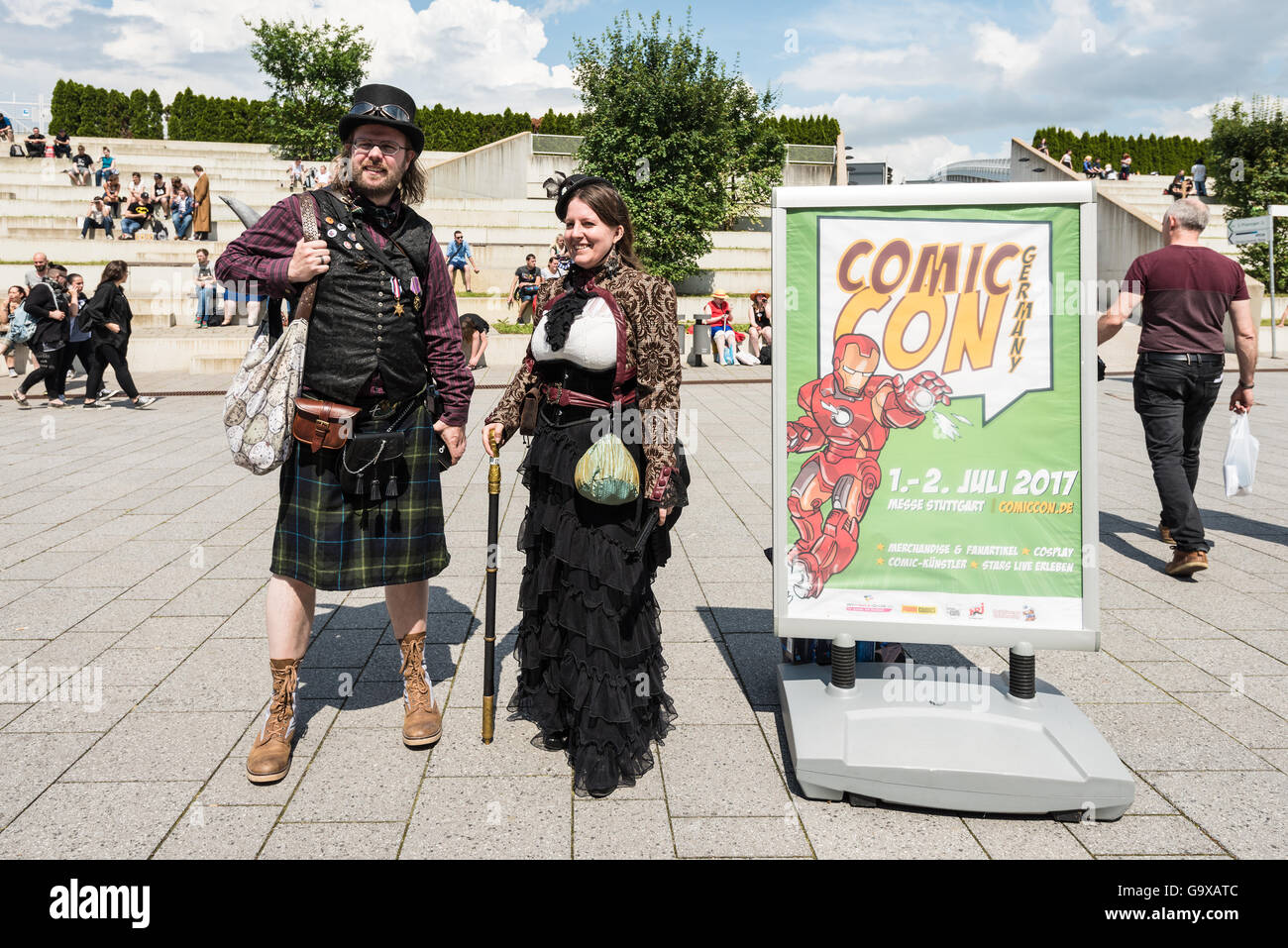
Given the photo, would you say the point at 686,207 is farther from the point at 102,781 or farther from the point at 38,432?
the point at 102,781

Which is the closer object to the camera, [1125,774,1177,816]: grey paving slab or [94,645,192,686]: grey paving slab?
[1125,774,1177,816]: grey paving slab

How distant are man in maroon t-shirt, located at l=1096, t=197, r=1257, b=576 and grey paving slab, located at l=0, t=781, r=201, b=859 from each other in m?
5.16

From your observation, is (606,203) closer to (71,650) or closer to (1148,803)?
(1148,803)

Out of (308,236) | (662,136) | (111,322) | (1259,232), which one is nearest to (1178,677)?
(308,236)

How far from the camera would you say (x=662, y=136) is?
83.8 feet

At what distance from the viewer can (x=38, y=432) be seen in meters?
11.0

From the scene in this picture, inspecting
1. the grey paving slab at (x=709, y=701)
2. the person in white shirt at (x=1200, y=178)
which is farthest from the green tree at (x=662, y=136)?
the grey paving slab at (x=709, y=701)

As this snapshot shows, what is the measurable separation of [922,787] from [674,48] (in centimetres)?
2618

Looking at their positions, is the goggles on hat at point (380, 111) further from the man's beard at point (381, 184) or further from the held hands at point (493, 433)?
the held hands at point (493, 433)

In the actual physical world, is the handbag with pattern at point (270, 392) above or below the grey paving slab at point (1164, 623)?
above

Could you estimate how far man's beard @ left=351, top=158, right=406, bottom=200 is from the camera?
10.5 feet

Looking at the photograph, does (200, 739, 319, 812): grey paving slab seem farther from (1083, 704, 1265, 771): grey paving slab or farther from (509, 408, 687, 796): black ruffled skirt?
(1083, 704, 1265, 771): grey paving slab

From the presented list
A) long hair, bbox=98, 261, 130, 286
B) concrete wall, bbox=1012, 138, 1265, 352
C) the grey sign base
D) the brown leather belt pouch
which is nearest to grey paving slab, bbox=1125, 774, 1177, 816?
the grey sign base

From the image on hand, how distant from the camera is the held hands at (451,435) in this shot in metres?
3.42
